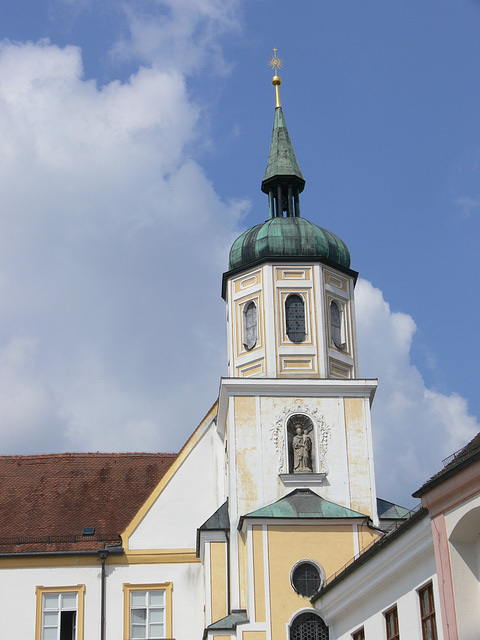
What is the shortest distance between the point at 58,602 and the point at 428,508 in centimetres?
1649

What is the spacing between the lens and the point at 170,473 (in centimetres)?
3516

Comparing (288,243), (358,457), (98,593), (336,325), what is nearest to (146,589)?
(98,593)

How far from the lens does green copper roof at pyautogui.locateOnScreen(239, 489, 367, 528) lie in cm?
3064

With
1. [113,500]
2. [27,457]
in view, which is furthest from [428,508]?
[27,457]

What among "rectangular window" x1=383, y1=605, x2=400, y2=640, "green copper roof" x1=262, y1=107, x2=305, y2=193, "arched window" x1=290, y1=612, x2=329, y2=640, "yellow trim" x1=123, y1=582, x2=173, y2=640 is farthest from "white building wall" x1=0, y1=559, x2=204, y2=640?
"green copper roof" x1=262, y1=107, x2=305, y2=193

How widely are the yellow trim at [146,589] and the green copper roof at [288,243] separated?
10.2 m

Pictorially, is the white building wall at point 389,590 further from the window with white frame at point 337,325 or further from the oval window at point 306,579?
the window with white frame at point 337,325

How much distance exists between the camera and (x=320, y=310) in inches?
1342

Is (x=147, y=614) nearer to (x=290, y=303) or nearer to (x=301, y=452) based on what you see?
(x=301, y=452)

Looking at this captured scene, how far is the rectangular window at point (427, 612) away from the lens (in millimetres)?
21000

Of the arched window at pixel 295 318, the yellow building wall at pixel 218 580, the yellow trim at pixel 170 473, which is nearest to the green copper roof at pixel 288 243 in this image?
the arched window at pixel 295 318

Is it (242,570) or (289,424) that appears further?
(289,424)

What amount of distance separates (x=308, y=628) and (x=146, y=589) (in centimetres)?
619

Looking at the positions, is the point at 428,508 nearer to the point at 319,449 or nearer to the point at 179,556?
the point at 319,449
